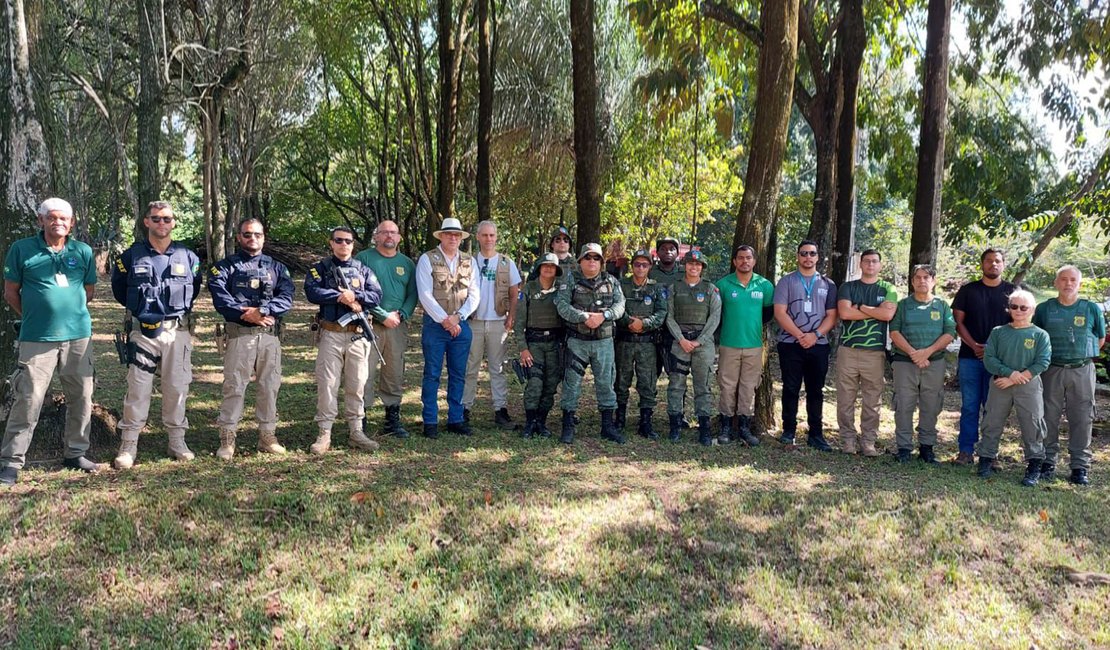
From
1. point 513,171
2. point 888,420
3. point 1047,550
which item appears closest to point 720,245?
point 513,171

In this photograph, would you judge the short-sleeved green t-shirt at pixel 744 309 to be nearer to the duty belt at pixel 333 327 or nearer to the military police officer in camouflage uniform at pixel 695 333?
the military police officer in camouflage uniform at pixel 695 333

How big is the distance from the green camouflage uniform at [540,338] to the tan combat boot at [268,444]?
2260 mm

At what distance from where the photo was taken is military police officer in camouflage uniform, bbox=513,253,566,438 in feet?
23.7

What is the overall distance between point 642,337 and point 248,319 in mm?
3611

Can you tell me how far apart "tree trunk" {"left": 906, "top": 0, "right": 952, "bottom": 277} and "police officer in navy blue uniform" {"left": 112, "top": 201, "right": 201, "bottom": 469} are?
8.21 m

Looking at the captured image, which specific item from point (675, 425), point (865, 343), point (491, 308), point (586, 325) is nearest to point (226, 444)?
point (491, 308)

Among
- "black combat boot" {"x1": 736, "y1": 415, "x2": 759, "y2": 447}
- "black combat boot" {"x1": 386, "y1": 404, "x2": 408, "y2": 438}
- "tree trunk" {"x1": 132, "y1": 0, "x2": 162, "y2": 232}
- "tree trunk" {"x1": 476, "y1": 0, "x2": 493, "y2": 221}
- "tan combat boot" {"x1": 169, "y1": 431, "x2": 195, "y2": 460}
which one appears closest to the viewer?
"tan combat boot" {"x1": 169, "y1": 431, "x2": 195, "y2": 460}

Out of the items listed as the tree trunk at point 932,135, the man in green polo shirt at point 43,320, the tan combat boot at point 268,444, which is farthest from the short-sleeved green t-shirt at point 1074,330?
the man in green polo shirt at point 43,320

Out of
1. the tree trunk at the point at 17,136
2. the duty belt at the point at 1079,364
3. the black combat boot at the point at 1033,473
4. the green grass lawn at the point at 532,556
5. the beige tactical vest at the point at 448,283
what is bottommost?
the green grass lawn at the point at 532,556

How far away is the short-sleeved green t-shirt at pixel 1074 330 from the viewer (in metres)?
6.15

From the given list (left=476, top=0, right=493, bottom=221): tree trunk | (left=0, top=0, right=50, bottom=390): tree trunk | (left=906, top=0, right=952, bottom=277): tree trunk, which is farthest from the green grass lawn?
(left=476, top=0, right=493, bottom=221): tree trunk

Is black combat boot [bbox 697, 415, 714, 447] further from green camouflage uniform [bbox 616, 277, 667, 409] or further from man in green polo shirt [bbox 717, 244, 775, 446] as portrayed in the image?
green camouflage uniform [bbox 616, 277, 667, 409]

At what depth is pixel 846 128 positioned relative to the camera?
1292 centimetres

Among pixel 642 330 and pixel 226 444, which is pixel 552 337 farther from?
pixel 226 444
